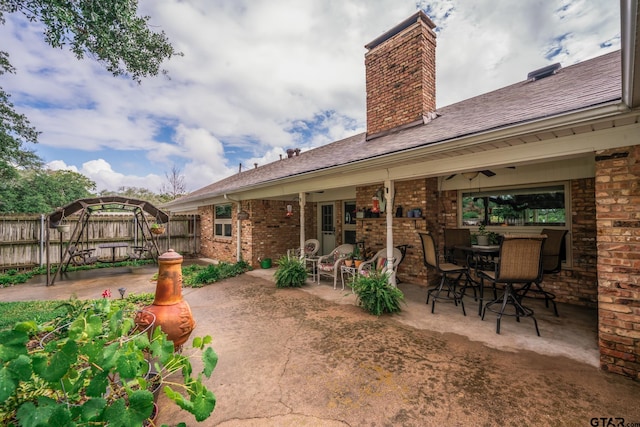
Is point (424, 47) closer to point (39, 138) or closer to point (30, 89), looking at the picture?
point (30, 89)

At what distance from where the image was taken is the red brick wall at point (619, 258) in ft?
8.20

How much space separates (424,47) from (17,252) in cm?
1322

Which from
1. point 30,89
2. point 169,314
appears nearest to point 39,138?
point 30,89

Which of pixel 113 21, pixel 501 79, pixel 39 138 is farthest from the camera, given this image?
pixel 39 138

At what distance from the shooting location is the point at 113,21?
14.5 feet

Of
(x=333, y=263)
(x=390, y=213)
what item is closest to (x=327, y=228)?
(x=333, y=263)

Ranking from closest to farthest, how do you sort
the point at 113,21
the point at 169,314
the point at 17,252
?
1. the point at 169,314
2. the point at 113,21
3. the point at 17,252

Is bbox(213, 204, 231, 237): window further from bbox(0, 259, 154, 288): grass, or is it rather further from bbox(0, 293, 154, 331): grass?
bbox(0, 293, 154, 331): grass

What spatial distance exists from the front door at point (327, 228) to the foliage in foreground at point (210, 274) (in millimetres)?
2794

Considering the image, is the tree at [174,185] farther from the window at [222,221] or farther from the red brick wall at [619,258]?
the red brick wall at [619,258]

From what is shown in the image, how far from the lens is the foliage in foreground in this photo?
6449 millimetres

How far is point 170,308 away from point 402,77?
703cm

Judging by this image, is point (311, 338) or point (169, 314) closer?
point (169, 314)

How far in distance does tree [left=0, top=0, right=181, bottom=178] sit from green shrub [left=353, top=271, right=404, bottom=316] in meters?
6.12
